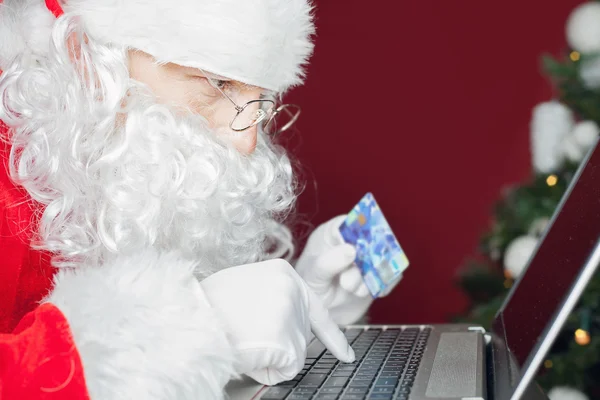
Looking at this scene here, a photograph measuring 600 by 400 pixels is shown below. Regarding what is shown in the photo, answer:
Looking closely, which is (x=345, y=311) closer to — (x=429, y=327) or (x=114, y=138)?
(x=429, y=327)

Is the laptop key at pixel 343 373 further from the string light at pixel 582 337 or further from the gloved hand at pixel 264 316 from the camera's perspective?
the string light at pixel 582 337

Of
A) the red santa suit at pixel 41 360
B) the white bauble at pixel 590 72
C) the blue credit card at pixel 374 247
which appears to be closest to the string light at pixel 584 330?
the white bauble at pixel 590 72

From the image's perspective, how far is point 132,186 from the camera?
1137 millimetres

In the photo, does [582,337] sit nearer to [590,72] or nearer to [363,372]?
[590,72]

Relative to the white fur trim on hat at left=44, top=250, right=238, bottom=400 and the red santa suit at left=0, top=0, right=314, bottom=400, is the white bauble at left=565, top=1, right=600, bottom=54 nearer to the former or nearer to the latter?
the red santa suit at left=0, top=0, right=314, bottom=400

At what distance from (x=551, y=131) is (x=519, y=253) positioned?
34 cm

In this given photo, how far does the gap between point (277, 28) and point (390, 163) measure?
186 cm

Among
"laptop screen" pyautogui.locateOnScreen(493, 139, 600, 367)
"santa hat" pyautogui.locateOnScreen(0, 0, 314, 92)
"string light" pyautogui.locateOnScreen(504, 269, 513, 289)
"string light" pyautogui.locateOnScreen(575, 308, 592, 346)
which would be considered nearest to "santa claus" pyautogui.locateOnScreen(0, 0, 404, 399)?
"santa hat" pyautogui.locateOnScreen(0, 0, 314, 92)

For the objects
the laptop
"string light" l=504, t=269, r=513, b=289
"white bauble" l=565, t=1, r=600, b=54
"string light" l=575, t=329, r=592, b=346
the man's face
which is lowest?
"string light" l=575, t=329, r=592, b=346

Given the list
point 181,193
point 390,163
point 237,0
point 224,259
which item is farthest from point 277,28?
point 390,163

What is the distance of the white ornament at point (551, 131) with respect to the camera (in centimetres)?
210

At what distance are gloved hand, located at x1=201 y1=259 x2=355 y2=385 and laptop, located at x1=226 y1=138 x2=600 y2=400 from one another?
40 mm

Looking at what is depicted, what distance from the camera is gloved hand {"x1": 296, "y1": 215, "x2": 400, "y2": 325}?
152 cm

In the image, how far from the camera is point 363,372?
42.6 inches
